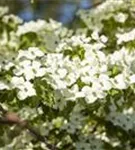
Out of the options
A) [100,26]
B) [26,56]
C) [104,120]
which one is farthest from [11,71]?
[100,26]

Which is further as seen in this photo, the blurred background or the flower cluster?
the blurred background

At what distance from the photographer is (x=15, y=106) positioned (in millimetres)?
3412

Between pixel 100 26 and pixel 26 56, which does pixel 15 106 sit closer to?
pixel 26 56

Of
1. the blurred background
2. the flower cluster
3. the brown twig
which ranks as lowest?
the brown twig

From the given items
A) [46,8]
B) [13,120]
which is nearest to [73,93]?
[13,120]

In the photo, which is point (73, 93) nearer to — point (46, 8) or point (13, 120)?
point (13, 120)

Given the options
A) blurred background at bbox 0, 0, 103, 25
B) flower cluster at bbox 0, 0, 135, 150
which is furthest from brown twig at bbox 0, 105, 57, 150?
blurred background at bbox 0, 0, 103, 25

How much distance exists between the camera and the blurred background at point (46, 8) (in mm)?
6305

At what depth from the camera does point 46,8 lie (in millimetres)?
8766

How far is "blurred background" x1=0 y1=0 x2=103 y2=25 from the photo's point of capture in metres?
6.30

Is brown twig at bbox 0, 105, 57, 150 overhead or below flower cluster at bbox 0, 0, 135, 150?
below

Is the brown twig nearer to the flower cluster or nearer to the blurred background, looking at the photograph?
the flower cluster

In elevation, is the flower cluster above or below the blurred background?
below

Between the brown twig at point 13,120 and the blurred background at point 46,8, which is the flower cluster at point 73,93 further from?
the blurred background at point 46,8
